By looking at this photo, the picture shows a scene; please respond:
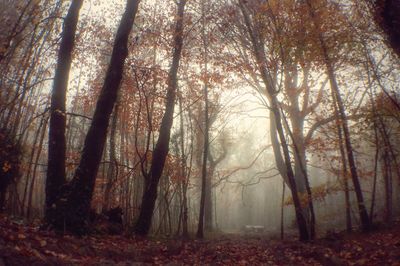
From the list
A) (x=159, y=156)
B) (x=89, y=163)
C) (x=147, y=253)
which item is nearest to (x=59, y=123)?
(x=89, y=163)

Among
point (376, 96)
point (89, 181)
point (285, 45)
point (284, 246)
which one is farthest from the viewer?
point (376, 96)

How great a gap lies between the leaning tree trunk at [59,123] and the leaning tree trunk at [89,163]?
0.95ft

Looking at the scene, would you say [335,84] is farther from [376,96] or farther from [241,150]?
[241,150]

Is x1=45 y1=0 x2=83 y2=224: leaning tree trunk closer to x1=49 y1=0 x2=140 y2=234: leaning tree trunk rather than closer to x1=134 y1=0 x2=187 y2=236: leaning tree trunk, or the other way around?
x1=49 y1=0 x2=140 y2=234: leaning tree trunk

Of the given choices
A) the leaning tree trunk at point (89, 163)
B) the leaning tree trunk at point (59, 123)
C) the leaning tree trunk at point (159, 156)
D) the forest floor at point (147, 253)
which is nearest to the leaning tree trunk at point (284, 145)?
the forest floor at point (147, 253)

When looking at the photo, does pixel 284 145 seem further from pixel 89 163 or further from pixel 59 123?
pixel 59 123

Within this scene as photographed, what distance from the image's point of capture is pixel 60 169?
7656 mm

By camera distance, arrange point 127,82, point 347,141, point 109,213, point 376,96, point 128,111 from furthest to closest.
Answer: point 128,111, point 127,82, point 376,96, point 347,141, point 109,213

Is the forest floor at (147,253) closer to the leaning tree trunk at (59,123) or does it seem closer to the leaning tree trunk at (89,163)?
the leaning tree trunk at (89,163)

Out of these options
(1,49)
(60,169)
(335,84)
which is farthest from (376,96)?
(1,49)

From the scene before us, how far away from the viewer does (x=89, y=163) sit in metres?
7.38

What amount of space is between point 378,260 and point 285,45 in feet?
23.6

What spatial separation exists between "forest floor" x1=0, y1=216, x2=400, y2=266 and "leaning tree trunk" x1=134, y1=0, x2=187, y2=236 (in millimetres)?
1975

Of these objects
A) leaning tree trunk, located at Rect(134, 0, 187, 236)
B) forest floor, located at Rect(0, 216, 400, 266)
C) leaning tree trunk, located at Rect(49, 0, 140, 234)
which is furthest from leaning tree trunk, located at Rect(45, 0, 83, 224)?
leaning tree trunk, located at Rect(134, 0, 187, 236)
